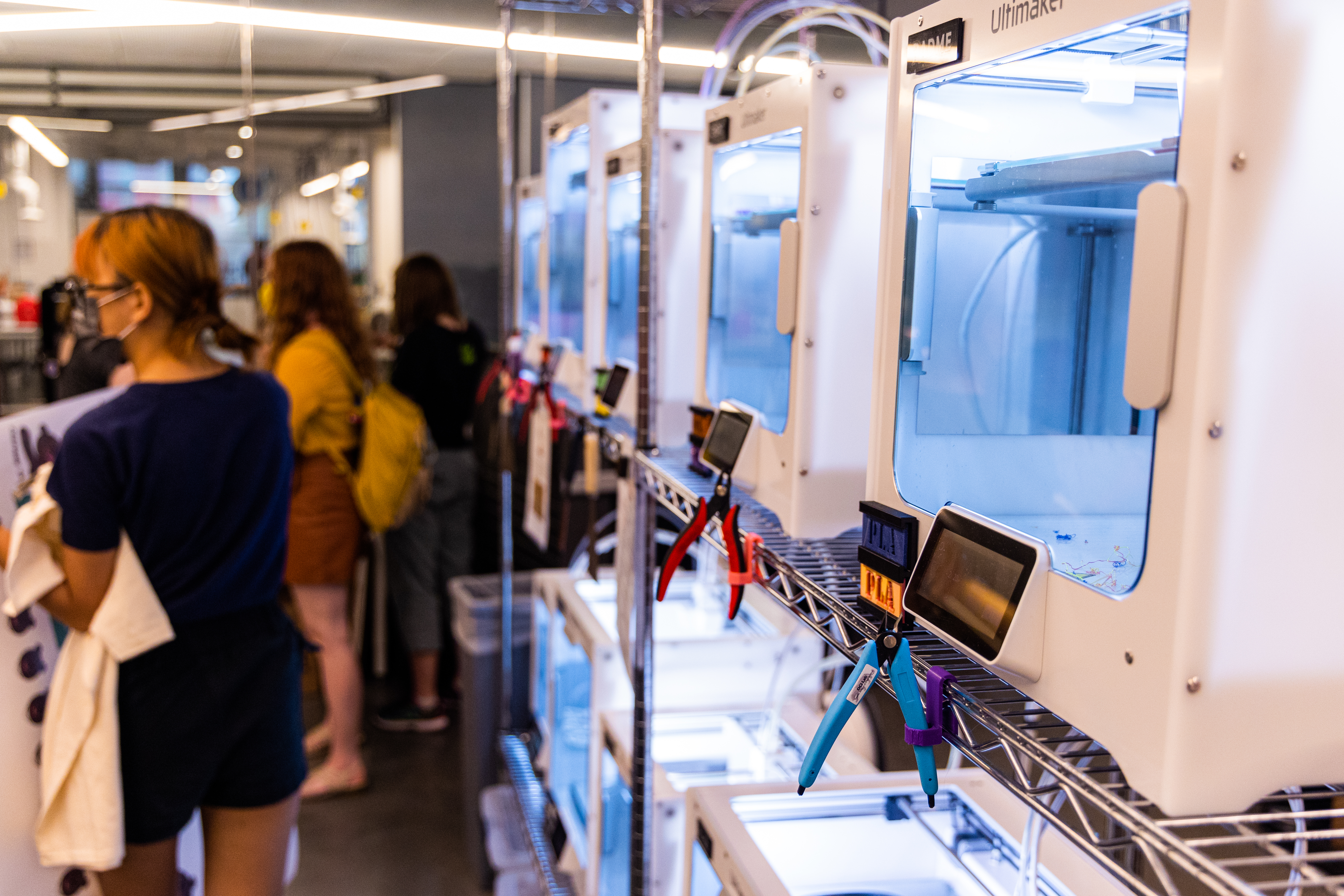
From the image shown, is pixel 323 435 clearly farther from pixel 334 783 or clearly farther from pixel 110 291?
pixel 110 291

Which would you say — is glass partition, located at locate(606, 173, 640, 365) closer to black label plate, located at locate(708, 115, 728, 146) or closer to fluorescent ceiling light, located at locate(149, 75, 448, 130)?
black label plate, located at locate(708, 115, 728, 146)

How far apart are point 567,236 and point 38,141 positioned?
1866 mm

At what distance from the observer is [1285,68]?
498mm

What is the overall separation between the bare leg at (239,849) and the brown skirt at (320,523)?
1.40m

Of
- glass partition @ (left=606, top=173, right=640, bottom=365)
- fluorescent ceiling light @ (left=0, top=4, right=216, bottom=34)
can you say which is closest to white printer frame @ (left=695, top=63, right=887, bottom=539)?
glass partition @ (left=606, top=173, right=640, bottom=365)

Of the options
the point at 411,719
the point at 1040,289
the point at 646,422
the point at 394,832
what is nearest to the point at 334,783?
the point at 394,832

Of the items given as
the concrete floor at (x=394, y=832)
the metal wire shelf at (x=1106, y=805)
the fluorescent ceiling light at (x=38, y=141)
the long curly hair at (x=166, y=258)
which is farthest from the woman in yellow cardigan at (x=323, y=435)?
the metal wire shelf at (x=1106, y=805)

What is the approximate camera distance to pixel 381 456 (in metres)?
3.23

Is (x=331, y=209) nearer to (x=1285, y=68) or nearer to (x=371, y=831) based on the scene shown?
(x=371, y=831)

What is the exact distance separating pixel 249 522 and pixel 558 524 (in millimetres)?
1795

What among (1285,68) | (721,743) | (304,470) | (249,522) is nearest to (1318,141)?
(1285,68)

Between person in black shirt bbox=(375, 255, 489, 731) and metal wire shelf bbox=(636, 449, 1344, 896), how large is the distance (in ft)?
9.50

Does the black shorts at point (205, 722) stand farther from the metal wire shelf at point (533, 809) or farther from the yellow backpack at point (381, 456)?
the yellow backpack at point (381, 456)

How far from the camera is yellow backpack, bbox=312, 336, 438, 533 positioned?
3.22 metres
